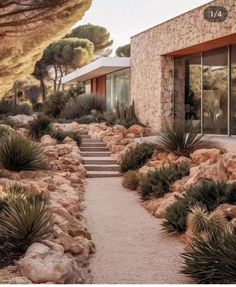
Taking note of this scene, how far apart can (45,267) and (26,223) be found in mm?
802

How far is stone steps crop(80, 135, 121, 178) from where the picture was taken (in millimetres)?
11969

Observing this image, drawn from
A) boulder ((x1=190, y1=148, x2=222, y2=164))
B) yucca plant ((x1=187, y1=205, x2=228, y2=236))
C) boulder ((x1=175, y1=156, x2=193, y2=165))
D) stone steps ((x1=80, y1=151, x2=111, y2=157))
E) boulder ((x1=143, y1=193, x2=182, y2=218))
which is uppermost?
boulder ((x1=190, y1=148, x2=222, y2=164))

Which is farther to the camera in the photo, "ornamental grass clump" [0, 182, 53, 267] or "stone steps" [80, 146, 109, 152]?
"stone steps" [80, 146, 109, 152]

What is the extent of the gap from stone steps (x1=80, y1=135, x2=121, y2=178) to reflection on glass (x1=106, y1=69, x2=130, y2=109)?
4726 mm

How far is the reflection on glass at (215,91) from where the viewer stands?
1302 cm

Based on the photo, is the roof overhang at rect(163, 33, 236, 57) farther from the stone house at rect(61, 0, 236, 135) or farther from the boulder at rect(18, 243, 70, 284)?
the boulder at rect(18, 243, 70, 284)

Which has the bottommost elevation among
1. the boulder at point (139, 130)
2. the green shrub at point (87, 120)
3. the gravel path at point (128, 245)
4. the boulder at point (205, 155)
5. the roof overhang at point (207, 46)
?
the gravel path at point (128, 245)

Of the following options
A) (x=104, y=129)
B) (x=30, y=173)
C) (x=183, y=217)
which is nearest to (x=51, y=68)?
(x=104, y=129)

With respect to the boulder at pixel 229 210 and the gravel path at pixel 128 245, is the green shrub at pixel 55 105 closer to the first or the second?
the gravel path at pixel 128 245

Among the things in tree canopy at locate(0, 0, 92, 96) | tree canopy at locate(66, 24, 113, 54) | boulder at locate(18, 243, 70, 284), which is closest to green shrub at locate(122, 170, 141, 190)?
tree canopy at locate(0, 0, 92, 96)

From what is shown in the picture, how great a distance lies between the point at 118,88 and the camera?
2064cm

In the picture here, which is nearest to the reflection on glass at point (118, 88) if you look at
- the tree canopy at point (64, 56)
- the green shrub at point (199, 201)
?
the tree canopy at point (64, 56)

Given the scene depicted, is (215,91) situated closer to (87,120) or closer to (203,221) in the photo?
(87,120)

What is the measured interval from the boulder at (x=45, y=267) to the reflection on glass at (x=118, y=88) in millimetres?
14432
